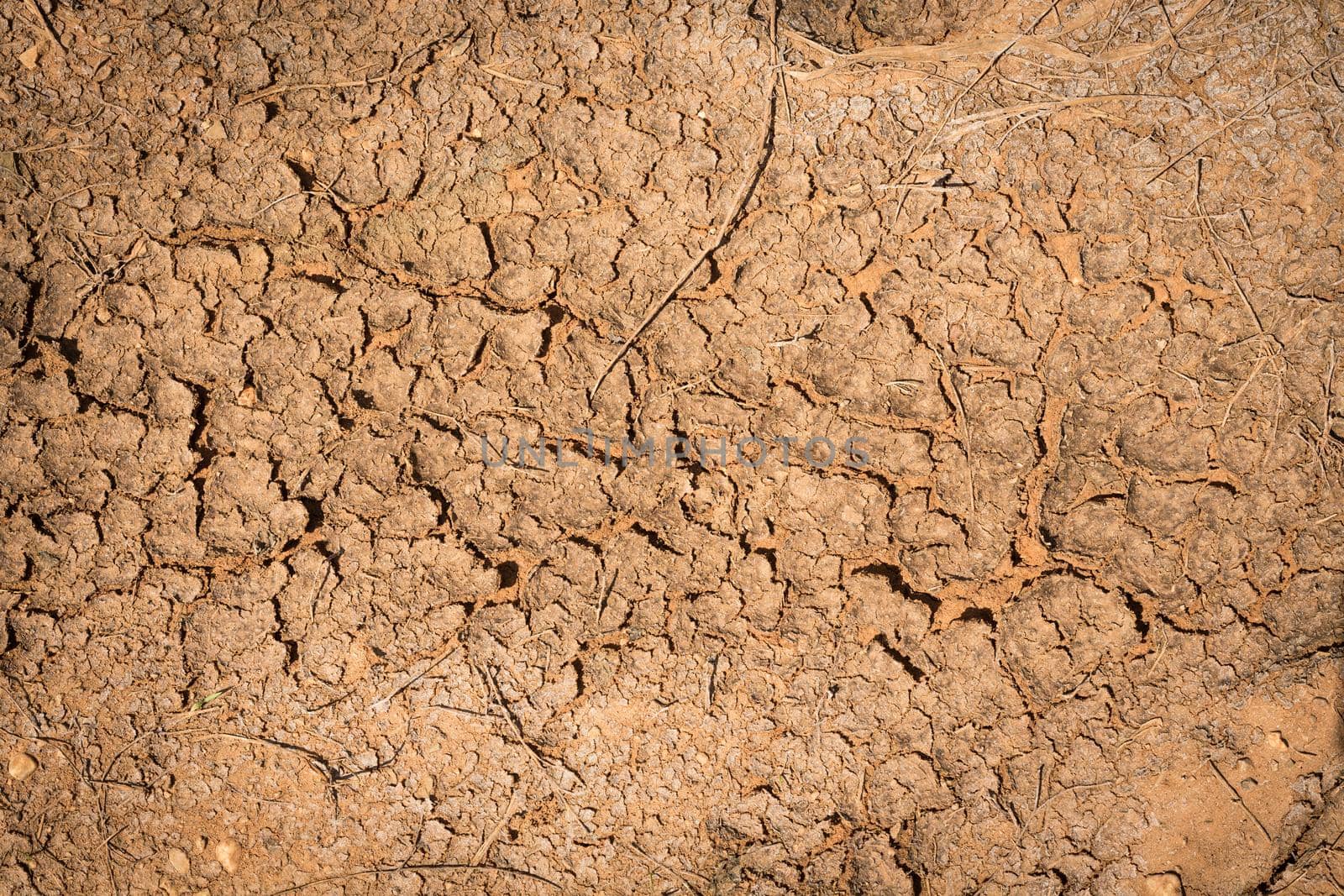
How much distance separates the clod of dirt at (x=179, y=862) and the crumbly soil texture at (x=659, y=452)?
6 centimetres

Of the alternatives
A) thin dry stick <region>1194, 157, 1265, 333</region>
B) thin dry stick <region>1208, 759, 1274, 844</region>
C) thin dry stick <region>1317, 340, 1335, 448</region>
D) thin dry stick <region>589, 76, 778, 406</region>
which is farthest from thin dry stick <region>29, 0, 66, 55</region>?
thin dry stick <region>1208, 759, 1274, 844</region>

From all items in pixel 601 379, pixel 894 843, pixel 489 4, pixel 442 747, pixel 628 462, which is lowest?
pixel 894 843

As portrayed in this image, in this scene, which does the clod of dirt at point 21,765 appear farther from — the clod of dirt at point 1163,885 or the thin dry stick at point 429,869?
the clod of dirt at point 1163,885

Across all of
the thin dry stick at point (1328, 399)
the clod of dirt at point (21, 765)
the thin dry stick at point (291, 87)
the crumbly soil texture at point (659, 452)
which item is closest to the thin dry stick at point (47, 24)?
the crumbly soil texture at point (659, 452)

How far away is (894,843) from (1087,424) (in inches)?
46.5

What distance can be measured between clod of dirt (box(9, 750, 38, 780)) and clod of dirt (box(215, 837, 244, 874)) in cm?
52

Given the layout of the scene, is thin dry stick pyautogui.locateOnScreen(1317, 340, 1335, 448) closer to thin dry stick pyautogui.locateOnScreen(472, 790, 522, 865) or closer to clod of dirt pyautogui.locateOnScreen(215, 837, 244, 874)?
thin dry stick pyautogui.locateOnScreen(472, 790, 522, 865)

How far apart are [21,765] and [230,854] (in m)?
0.59

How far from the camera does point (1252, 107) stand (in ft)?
6.93

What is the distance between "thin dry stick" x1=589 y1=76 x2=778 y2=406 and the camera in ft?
7.04

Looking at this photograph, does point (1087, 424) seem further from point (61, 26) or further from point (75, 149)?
point (61, 26)

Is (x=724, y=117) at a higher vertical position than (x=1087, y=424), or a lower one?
higher

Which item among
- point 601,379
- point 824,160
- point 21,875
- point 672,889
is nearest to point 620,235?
point 601,379

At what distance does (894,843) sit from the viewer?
219 cm
